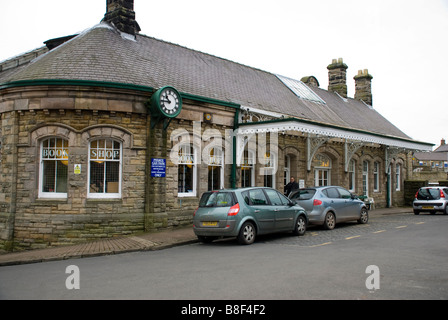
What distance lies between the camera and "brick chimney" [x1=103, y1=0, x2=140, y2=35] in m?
16.7

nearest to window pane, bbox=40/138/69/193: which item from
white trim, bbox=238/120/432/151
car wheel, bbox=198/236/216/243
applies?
car wheel, bbox=198/236/216/243

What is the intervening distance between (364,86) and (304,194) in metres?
20.4

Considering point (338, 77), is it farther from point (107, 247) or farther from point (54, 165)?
point (107, 247)

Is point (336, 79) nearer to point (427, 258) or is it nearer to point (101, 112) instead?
point (101, 112)

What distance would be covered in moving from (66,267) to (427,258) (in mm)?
7649

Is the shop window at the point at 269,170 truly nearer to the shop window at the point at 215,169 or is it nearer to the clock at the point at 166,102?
the shop window at the point at 215,169

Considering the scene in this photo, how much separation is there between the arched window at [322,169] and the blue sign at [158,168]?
33.3 feet

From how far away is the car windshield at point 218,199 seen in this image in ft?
36.7

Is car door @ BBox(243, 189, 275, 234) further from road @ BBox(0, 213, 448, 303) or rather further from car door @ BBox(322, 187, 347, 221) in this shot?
car door @ BBox(322, 187, 347, 221)

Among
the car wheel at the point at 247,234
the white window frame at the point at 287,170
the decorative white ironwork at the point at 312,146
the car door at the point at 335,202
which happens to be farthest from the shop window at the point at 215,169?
the decorative white ironwork at the point at 312,146

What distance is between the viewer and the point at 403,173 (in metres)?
29.8

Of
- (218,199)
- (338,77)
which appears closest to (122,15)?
(218,199)
